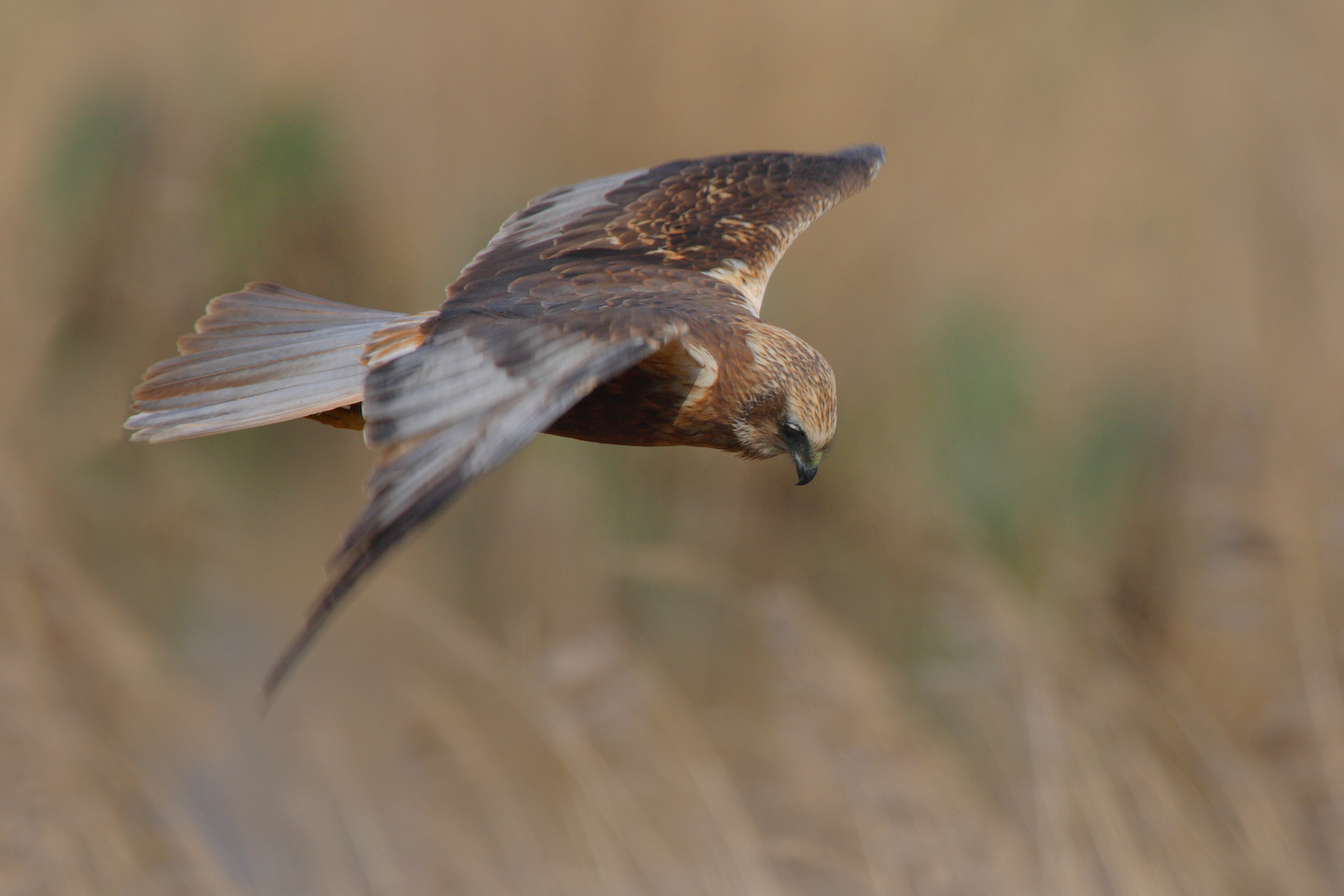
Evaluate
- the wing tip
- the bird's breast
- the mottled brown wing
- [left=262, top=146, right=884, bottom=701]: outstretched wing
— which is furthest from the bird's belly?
the wing tip

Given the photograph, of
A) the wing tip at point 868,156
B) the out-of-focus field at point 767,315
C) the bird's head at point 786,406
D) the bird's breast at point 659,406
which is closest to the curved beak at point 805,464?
the bird's head at point 786,406

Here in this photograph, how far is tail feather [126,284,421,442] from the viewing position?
280cm

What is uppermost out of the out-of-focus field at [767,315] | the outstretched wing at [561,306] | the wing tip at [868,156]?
the wing tip at [868,156]

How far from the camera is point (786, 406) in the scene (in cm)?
280

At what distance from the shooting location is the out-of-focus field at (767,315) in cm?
632

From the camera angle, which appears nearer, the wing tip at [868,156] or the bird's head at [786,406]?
the bird's head at [786,406]

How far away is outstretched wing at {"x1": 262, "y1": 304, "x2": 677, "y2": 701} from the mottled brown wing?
89 centimetres

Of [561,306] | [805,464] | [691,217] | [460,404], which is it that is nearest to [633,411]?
[561,306]

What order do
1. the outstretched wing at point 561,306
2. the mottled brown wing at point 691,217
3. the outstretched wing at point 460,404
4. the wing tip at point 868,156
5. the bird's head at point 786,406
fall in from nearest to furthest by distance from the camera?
1. the outstretched wing at point 460,404
2. the outstretched wing at point 561,306
3. the bird's head at point 786,406
4. the mottled brown wing at point 691,217
5. the wing tip at point 868,156

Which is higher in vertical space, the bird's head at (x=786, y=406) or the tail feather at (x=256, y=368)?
the bird's head at (x=786, y=406)

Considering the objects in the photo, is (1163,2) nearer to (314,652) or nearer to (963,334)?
(963,334)

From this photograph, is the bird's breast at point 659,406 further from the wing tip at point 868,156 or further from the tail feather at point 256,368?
the wing tip at point 868,156

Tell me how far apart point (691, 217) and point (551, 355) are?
1632 millimetres

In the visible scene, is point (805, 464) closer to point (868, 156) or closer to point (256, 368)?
point (256, 368)
